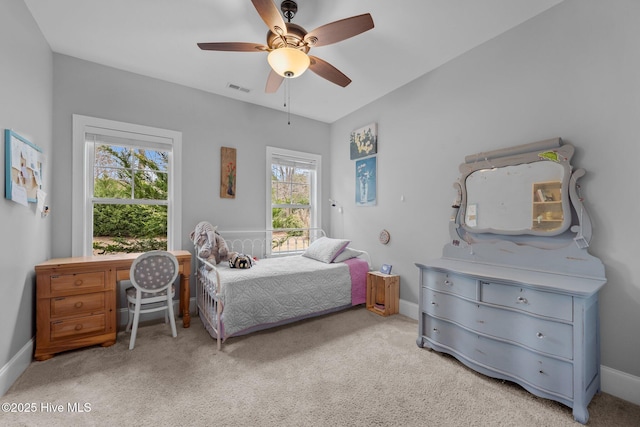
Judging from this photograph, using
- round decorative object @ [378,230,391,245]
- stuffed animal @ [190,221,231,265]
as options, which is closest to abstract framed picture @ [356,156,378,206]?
round decorative object @ [378,230,391,245]

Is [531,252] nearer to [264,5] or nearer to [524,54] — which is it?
[524,54]

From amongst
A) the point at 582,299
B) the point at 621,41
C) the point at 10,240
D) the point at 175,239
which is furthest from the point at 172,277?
the point at 621,41

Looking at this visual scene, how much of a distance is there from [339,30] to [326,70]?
457 millimetres

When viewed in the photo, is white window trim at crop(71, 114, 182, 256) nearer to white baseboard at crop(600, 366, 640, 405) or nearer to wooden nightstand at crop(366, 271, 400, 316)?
wooden nightstand at crop(366, 271, 400, 316)

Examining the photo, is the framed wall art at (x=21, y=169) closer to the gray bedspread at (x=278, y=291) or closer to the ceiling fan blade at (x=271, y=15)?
the gray bedspread at (x=278, y=291)

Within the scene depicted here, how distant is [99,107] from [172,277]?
193 cm

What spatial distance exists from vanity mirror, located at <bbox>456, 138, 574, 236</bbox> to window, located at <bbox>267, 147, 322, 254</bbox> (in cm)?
226

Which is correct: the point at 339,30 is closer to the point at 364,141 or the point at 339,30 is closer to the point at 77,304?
the point at 364,141

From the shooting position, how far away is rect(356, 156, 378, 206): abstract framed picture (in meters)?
3.66

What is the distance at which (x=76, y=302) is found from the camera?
2.34 meters

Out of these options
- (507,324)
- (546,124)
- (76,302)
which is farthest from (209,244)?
(546,124)

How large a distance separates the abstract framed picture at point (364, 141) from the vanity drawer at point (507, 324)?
205 centimetres

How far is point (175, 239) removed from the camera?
10.6ft

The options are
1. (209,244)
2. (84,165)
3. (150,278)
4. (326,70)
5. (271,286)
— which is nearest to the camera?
(326,70)
